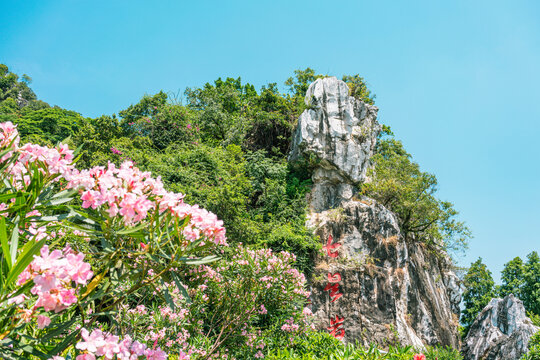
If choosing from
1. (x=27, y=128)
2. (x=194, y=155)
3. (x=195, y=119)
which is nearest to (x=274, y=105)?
(x=195, y=119)

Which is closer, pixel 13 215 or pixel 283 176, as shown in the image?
pixel 13 215

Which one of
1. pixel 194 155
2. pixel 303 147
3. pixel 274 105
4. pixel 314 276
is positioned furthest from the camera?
pixel 274 105

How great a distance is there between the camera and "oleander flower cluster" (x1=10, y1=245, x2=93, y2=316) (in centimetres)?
118

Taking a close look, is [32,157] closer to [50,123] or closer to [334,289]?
[334,289]

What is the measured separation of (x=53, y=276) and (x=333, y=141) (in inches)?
462

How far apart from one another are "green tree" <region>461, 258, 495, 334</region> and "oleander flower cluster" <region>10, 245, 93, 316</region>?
23.7 m

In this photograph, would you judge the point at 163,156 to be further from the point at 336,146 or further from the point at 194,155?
the point at 336,146

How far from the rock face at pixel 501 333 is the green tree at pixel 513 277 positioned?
445 inches

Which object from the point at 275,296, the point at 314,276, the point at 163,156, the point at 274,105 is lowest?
the point at 275,296

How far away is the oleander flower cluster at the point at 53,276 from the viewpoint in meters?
1.18

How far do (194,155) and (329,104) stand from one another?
5.74m

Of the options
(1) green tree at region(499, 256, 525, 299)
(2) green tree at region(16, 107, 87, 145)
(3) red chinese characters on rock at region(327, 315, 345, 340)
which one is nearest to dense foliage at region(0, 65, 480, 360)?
(3) red chinese characters on rock at region(327, 315, 345, 340)

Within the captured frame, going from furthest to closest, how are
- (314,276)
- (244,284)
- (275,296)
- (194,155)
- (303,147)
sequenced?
(303,147), (194,155), (314,276), (275,296), (244,284)

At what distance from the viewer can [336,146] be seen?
1231cm
